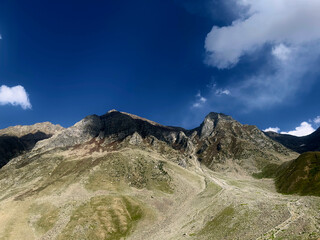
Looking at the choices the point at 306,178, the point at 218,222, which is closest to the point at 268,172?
the point at 306,178

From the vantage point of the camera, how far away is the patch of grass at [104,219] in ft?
261

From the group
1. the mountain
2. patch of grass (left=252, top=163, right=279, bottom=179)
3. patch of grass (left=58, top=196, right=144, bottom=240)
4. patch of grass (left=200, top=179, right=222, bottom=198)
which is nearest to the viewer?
patch of grass (left=58, top=196, right=144, bottom=240)

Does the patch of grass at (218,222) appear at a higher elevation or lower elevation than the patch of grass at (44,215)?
lower

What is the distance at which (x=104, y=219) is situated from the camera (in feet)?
295

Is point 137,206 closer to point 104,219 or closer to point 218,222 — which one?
point 104,219

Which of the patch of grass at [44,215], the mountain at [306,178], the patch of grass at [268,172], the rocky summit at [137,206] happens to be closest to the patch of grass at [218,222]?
the rocky summit at [137,206]

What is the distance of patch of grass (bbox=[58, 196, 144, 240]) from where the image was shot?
7962 cm

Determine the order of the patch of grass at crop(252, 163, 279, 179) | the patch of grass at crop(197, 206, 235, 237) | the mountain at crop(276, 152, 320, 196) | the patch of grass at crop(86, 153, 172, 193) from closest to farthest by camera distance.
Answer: the patch of grass at crop(197, 206, 235, 237)
the mountain at crop(276, 152, 320, 196)
the patch of grass at crop(86, 153, 172, 193)
the patch of grass at crop(252, 163, 279, 179)

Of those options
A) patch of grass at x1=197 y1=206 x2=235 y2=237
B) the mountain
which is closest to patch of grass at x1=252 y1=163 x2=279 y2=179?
the mountain

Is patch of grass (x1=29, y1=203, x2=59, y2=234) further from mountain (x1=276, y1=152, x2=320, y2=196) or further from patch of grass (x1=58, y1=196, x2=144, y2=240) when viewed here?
mountain (x1=276, y1=152, x2=320, y2=196)

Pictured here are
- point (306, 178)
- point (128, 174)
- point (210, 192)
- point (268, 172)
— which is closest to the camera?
point (306, 178)

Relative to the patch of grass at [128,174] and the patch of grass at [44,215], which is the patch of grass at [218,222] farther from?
the patch of grass at [128,174]

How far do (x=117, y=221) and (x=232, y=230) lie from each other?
57.3m

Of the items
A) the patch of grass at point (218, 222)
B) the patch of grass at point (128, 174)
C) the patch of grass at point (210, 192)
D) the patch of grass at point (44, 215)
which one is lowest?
the patch of grass at point (218, 222)
